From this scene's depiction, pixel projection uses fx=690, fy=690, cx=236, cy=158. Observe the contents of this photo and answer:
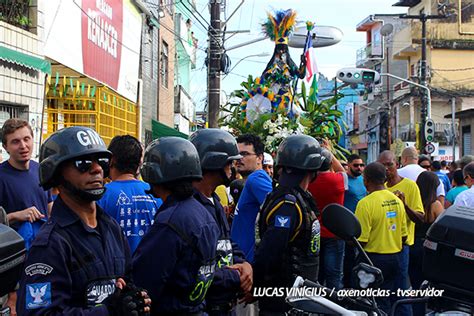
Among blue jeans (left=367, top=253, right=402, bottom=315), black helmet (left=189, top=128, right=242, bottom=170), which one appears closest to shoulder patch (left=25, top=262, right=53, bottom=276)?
black helmet (left=189, top=128, right=242, bottom=170)

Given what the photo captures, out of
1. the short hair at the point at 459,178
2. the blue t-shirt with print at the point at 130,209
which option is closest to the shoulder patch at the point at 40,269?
the blue t-shirt with print at the point at 130,209

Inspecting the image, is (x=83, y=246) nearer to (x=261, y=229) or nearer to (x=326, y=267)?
(x=261, y=229)

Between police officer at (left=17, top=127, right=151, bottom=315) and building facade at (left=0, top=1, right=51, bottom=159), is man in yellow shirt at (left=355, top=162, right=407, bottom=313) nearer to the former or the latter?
police officer at (left=17, top=127, right=151, bottom=315)

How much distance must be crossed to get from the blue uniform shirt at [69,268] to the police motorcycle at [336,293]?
0.87 metres

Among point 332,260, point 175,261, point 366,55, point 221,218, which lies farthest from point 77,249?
point 366,55

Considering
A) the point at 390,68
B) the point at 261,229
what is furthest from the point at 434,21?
the point at 261,229

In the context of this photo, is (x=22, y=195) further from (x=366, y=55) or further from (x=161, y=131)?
(x=366, y=55)

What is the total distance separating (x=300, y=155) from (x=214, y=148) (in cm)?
75

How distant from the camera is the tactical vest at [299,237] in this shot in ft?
15.7

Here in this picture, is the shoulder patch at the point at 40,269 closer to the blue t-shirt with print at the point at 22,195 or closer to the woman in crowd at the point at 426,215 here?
the blue t-shirt with print at the point at 22,195

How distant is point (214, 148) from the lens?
185 inches

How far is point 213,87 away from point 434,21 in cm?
3256

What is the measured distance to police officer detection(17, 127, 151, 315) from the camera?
2.91m

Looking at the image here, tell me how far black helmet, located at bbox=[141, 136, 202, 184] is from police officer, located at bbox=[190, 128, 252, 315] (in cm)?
31
